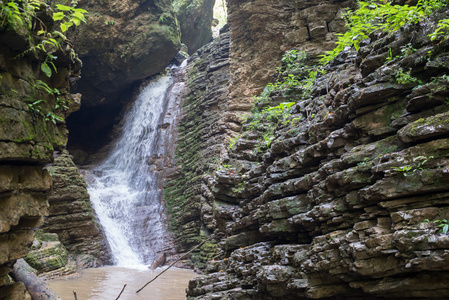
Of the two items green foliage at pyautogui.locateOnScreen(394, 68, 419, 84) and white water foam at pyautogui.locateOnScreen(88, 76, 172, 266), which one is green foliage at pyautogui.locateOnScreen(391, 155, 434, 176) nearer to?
green foliage at pyautogui.locateOnScreen(394, 68, 419, 84)

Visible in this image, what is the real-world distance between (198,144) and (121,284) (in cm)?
833

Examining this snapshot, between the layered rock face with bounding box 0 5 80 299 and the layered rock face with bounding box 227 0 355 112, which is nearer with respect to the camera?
the layered rock face with bounding box 0 5 80 299

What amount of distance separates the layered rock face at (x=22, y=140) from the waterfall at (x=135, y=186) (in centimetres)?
1098

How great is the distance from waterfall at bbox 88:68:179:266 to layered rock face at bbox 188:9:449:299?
8888mm

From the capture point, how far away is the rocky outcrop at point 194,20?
26.1 metres

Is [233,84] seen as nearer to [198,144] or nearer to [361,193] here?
[198,144]

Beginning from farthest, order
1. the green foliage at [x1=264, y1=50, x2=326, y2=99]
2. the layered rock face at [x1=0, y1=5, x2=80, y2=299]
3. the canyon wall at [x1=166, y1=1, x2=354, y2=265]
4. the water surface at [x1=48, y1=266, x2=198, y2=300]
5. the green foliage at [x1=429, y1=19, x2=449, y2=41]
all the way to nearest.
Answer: the canyon wall at [x1=166, y1=1, x2=354, y2=265], the green foliage at [x1=264, y1=50, x2=326, y2=99], the water surface at [x1=48, y1=266, x2=198, y2=300], the green foliage at [x1=429, y1=19, x2=449, y2=41], the layered rock face at [x1=0, y1=5, x2=80, y2=299]

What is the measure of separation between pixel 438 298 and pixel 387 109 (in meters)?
2.54

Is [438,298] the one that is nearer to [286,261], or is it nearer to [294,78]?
[286,261]

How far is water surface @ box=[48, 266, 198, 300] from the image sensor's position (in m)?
9.68

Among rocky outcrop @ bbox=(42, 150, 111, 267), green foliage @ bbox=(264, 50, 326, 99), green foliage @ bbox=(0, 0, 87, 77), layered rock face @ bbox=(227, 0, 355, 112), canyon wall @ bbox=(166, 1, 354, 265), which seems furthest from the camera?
rocky outcrop @ bbox=(42, 150, 111, 267)

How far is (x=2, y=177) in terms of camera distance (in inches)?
161

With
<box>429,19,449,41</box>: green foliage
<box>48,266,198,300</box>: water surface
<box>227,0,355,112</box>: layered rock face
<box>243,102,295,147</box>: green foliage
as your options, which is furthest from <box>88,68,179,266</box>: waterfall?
<box>429,19,449,41</box>: green foliage

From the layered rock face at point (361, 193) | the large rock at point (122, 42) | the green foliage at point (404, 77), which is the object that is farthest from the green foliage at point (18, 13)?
the large rock at point (122, 42)
